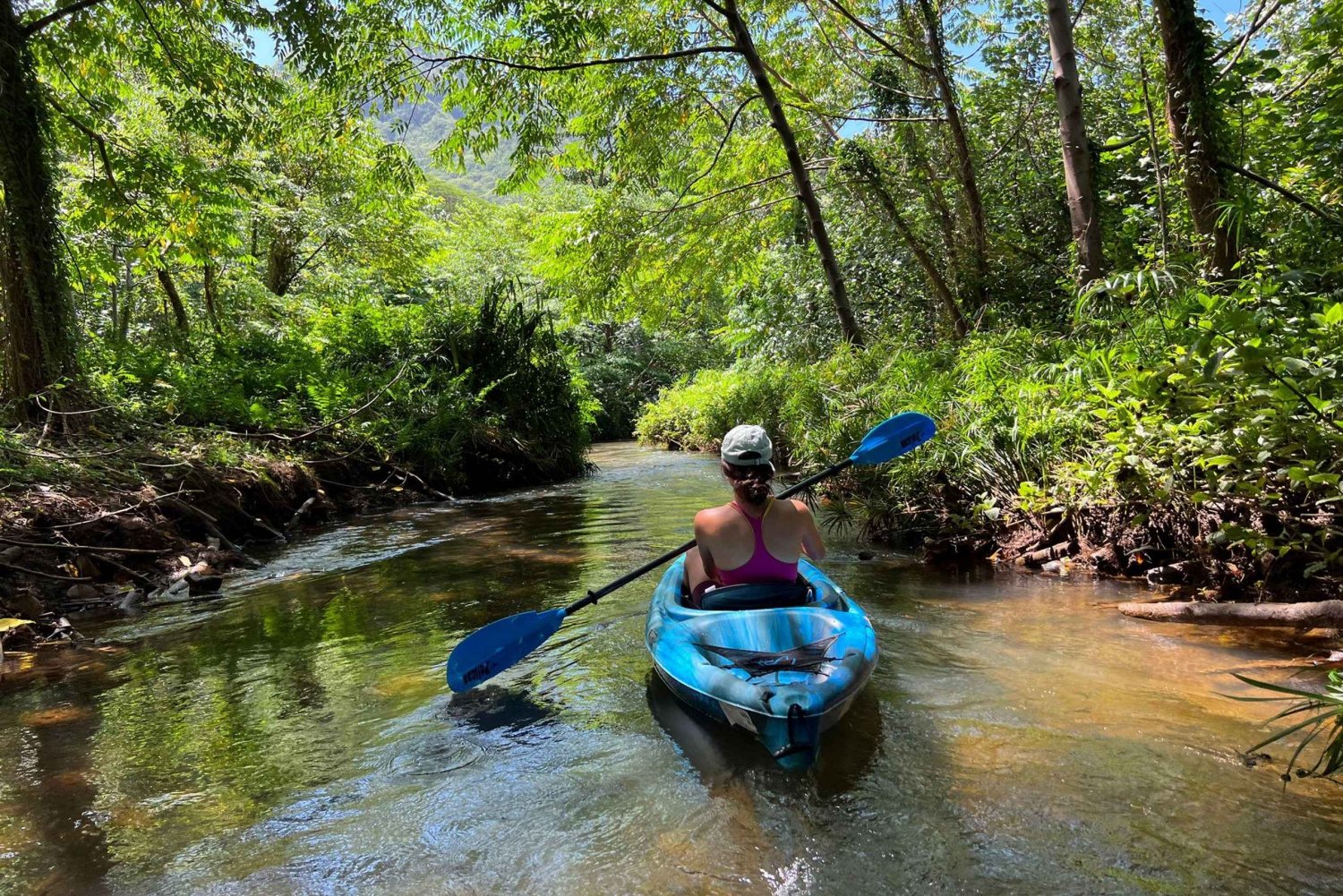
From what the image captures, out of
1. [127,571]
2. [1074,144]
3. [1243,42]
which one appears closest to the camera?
[1243,42]

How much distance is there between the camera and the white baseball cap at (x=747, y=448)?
3074mm

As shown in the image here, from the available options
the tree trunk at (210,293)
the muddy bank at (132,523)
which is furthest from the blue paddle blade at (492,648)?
the tree trunk at (210,293)

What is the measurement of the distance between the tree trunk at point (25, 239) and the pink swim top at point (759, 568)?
6369mm

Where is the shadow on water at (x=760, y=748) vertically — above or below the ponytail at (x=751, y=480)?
below

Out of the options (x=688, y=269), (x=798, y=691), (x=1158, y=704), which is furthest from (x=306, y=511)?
(x=1158, y=704)

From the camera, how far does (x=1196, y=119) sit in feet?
15.1

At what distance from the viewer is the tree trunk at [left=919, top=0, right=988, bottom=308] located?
27.5ft

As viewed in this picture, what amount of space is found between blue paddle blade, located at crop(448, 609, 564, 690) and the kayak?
65 cm

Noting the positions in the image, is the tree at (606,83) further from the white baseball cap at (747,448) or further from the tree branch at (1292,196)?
the white baseball cap at (747,448)

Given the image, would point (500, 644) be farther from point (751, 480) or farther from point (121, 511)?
point (121, 511)

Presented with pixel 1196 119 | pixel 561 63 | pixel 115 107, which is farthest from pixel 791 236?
pixel 115 107

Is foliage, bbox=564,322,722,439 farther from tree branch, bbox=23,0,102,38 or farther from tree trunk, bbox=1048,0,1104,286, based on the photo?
tree trunk, bbox=1048,0,1104,286

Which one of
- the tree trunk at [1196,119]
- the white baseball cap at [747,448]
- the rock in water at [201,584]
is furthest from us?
the rock in water at [201,584]

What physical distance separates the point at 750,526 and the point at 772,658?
2.22 ft
